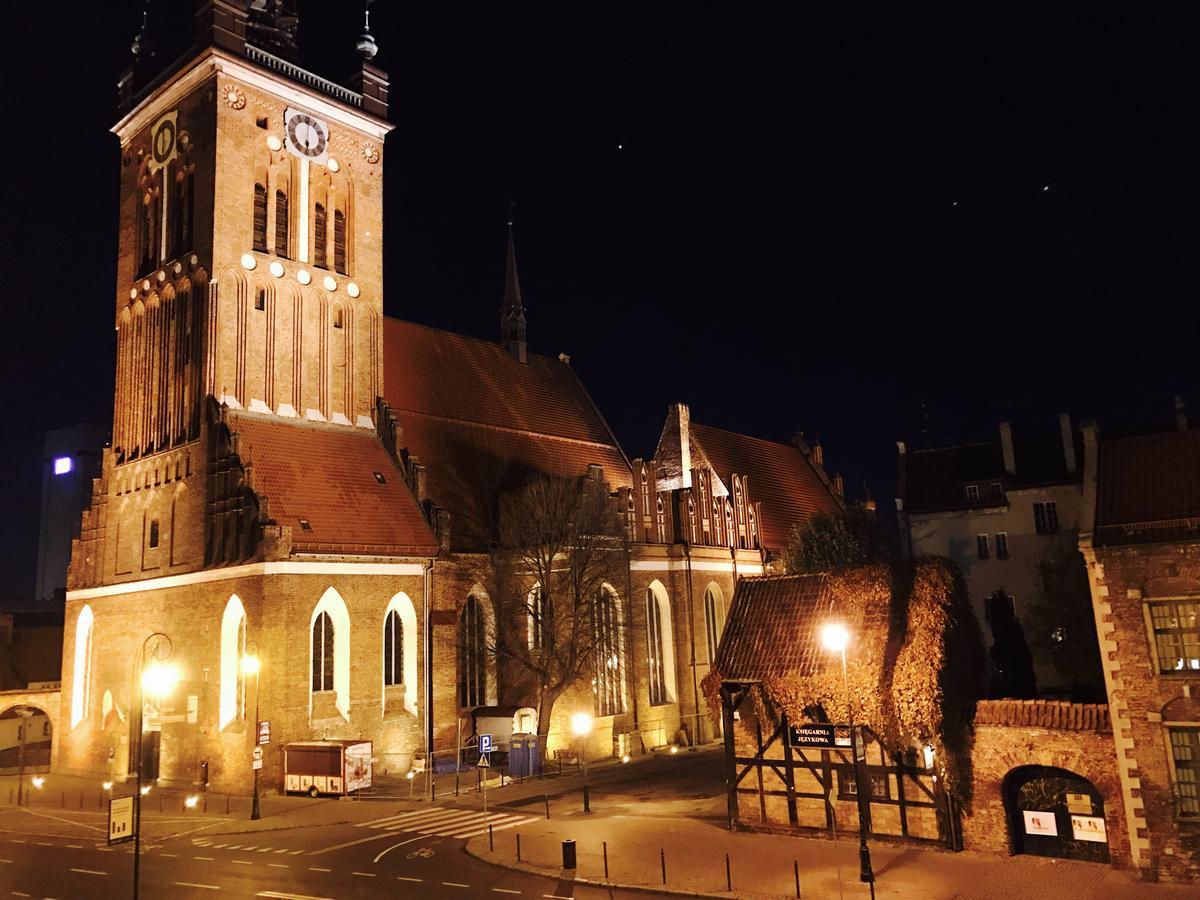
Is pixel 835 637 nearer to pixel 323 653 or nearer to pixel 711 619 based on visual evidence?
pixel 323 653

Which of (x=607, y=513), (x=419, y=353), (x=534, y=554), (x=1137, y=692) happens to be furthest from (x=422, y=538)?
(x=1137, y=692)

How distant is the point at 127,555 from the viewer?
139ft

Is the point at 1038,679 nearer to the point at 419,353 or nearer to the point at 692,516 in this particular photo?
the point at 692,516

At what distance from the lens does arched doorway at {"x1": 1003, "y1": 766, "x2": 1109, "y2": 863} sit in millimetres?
20797

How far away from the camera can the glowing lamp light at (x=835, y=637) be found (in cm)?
→ 2195

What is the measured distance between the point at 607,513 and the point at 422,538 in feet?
29.5

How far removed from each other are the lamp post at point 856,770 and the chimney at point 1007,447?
3045cm

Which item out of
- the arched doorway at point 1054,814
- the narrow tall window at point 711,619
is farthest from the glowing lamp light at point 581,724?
the arched doorway at point 1054,814

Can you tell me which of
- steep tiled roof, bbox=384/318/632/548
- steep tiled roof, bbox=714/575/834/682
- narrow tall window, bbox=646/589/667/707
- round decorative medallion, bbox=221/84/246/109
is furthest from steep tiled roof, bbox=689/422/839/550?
round decorative medallion, bbox=221/84/246/109

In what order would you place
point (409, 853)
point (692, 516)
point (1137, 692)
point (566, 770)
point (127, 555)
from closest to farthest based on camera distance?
point (1137, 692), point (409, 853), point (566, 770), point (127, 555), point (692, 516)


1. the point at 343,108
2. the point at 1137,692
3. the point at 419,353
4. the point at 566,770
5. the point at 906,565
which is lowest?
the point at 566,770

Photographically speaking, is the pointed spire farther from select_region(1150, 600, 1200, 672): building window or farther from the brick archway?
select_region(1150, 600, 1200, 672): building window

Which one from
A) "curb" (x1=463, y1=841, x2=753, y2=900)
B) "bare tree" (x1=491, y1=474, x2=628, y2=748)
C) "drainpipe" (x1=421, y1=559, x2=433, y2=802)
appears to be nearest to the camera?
"curb" (x1=463, y1=841, x2=753, y2=900)

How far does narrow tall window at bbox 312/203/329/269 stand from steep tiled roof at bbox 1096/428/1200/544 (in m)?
34.6
